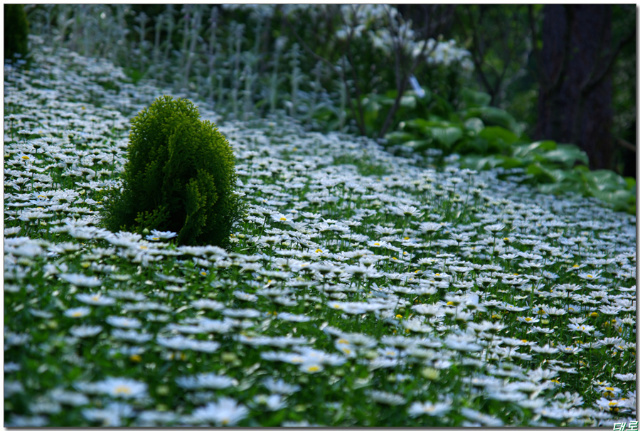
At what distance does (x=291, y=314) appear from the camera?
1980 millimetres

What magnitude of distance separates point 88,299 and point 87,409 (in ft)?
1.31

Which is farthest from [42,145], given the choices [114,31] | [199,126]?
[114,31]

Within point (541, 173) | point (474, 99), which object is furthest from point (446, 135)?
point (474, 99)

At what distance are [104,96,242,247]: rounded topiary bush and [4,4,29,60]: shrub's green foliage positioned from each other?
11.7ft

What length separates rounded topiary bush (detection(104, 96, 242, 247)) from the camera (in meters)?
2.61

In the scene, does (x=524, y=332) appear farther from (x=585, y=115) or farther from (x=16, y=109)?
(x=585, y=115)

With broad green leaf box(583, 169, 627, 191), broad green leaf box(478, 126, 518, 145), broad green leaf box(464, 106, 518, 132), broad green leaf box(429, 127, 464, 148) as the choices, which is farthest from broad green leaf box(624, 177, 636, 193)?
broad green leaf box(429, 127, 464, 148)

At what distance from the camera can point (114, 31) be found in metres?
7.32

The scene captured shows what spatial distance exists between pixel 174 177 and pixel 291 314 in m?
1.05

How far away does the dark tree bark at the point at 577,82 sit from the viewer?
677cm

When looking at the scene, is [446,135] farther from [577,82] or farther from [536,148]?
[577,82]

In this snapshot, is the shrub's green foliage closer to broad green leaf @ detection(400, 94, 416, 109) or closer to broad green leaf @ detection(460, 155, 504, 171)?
broad green leaf @ detection(400, 94, 416, 109)

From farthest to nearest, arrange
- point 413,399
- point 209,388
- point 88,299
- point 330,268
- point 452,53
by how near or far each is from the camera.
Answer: point 452,53 < point 330,268 < point 413,399 < point 88,299 < point 209,388

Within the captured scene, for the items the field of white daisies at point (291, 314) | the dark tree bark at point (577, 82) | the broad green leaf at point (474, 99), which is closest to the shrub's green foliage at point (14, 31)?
the field of white daisies at point (291, 314)
